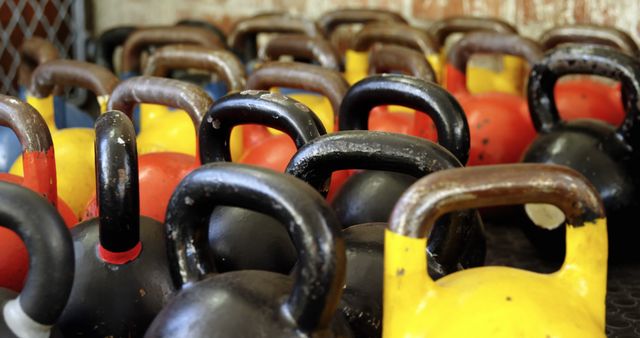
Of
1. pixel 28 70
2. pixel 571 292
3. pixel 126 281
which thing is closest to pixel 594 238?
pixel 571 292

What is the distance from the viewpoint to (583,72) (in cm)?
101

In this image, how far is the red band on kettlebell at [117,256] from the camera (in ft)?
2.02

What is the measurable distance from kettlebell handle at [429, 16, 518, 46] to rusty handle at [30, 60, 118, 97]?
69 cm

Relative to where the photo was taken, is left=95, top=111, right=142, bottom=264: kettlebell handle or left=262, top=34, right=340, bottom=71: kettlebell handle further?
left=262, top=34, right=340, bottom=71: kettlebell handle

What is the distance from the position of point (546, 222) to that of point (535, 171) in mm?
492

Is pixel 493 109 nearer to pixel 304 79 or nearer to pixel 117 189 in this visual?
pixel 304 79

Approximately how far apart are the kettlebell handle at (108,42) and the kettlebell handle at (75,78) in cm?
66

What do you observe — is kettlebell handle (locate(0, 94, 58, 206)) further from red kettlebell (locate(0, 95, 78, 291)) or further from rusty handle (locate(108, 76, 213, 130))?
rusty handle (locate(108, 76, 213, 130))

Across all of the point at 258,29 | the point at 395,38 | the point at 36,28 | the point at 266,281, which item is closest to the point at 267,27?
the point at 258,29

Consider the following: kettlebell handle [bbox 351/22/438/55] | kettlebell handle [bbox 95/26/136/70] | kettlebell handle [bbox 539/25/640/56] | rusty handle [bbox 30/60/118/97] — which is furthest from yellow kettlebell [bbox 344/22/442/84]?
kettlebell handle [bbox 95/26/136/70]

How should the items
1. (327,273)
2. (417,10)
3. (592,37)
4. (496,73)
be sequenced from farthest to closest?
(417,10)
(496,73)
(592,37)
(327,273)

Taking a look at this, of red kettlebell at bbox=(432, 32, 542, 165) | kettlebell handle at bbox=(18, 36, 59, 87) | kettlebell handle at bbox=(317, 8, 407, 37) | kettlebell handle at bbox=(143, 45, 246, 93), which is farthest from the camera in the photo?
kettlebell handle at bbox=(317, 8, 407, 37)

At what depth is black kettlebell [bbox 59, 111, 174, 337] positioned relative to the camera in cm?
60

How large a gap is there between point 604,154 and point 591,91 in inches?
15.1
